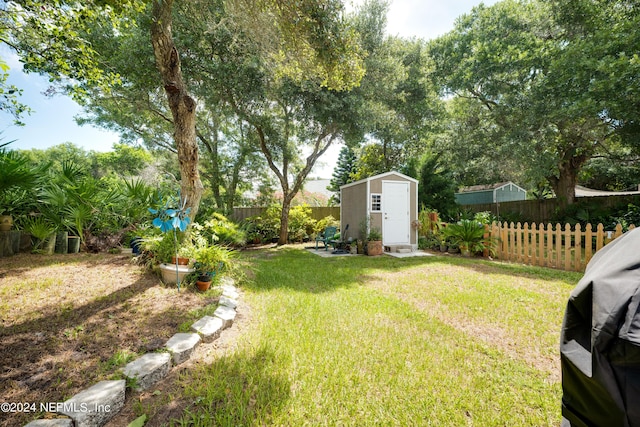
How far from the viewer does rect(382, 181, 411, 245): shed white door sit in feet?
28.8

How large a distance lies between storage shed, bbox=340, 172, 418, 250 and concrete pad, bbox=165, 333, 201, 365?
674 cm

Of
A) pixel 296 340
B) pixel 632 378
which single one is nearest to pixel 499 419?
pixel 632 378

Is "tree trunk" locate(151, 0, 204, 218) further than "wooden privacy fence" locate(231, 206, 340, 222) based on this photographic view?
No

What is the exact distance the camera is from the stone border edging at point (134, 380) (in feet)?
4.78

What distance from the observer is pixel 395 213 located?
29.3ft

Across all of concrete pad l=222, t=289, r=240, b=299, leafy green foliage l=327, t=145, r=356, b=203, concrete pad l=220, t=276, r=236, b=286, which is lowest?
concrete pad l=222, t=289, r=240, b=299

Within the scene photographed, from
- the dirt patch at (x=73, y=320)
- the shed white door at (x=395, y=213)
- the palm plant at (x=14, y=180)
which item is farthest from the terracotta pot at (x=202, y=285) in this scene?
the shed white door at (x=395, y=213)

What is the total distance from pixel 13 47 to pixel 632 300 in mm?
5480

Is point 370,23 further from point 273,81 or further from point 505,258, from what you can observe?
point 505,258

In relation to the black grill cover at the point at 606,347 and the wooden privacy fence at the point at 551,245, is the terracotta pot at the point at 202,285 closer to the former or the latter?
the black grill cover at the point at 606,347

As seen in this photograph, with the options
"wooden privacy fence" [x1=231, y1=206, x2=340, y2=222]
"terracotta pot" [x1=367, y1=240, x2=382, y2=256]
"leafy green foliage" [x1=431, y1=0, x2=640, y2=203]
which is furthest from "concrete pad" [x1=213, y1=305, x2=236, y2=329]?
"leafy green foliage" [x1=431, y1=0, x2=640, y2=203]

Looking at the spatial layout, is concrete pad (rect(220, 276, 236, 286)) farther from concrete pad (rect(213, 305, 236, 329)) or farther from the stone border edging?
the stone border edging

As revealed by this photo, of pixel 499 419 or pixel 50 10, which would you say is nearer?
pixel 499 419

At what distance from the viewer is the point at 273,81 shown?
7.63 meters
